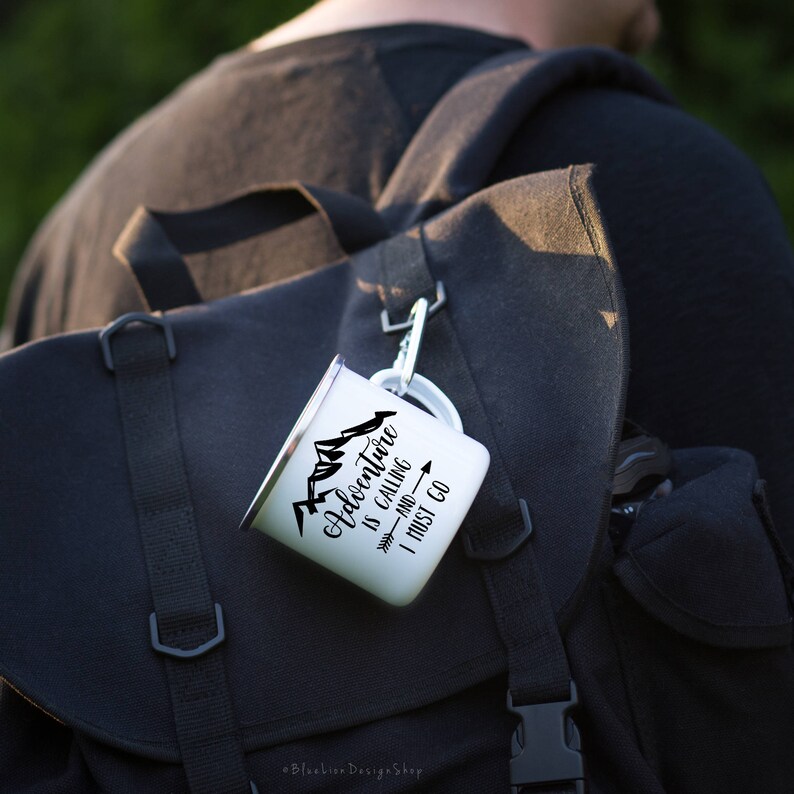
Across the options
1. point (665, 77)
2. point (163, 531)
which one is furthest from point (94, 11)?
point (163, 531)

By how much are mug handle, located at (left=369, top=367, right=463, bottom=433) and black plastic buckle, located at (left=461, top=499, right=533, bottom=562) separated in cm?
11

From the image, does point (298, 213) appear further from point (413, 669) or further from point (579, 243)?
point (413, 669)

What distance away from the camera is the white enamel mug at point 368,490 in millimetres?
739

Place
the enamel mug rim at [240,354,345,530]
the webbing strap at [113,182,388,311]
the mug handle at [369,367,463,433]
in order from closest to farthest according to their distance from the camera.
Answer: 1. the enamel mug rim at [240,354,345,530]
2. the mug handle at [369,367,463,433]
3. the webbing strap at [113,182,388,311]

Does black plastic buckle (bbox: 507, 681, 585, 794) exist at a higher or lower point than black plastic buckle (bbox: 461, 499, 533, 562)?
lower

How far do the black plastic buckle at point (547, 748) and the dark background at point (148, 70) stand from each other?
207 centimetres

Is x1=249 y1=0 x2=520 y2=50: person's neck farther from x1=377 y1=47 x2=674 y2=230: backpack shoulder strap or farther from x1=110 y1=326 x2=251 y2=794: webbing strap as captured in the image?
x1=110 y1=326 x2=251 y2=794: webbing strap

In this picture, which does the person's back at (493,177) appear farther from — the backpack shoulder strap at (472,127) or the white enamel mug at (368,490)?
the white enamel mug at (368,490)

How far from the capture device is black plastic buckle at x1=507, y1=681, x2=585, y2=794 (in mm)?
756

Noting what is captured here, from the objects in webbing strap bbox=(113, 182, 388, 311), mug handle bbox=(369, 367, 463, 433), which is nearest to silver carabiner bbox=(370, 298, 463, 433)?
mug handle bbox=(369, 367, 463, 433)

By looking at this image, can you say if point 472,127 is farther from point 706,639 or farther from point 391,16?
point 706,639

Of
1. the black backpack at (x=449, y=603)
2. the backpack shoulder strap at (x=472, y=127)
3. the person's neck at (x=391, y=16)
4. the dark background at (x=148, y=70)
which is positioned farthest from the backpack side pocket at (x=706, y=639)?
the dark background at (x=148, y=70)

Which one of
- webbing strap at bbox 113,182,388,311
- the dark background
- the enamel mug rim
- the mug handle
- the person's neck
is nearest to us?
the enamel mug rim

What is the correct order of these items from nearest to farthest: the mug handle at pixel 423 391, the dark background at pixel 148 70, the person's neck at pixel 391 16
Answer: the mug handle at pixel 423 391
the person's neck at pixel 391 16
the dark background at pixel 148 70
